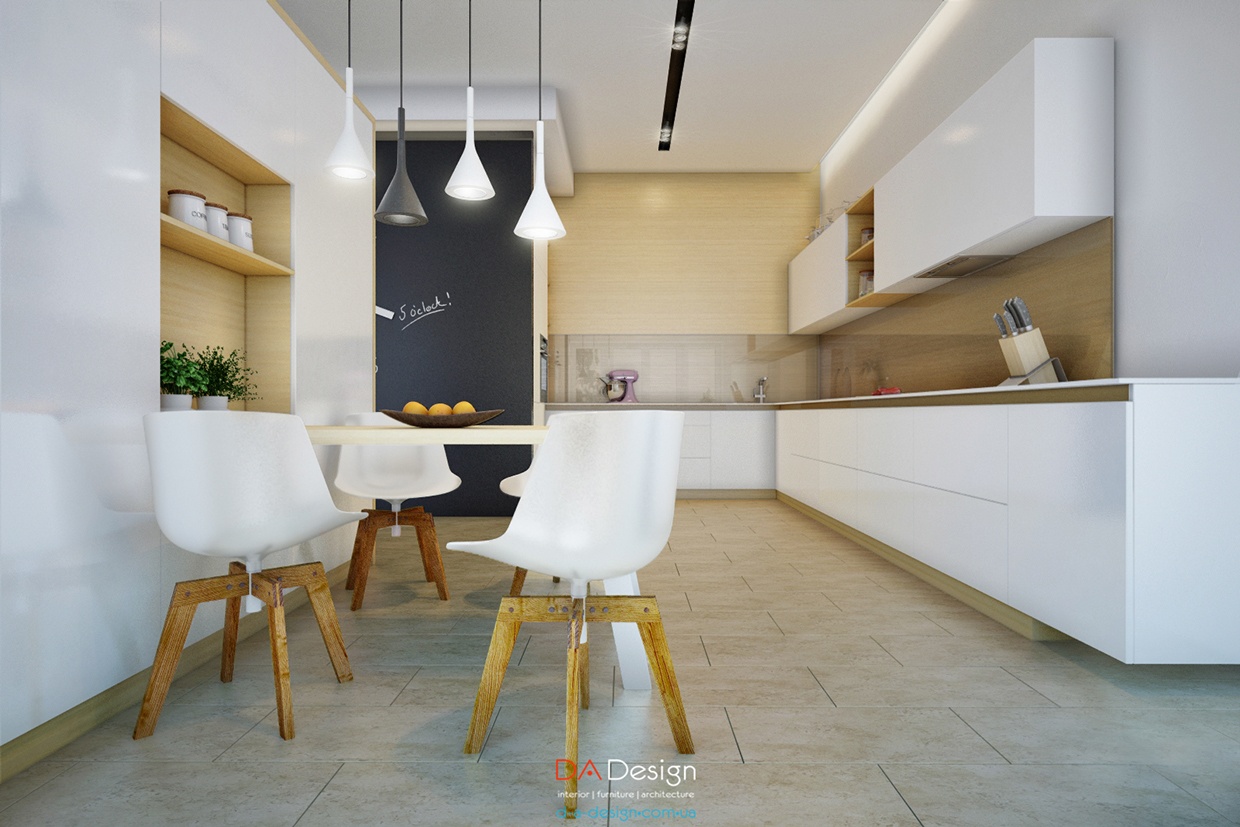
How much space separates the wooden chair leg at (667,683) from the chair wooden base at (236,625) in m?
0.88

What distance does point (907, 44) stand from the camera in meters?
4.45

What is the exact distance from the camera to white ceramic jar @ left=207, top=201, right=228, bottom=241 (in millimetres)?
2477

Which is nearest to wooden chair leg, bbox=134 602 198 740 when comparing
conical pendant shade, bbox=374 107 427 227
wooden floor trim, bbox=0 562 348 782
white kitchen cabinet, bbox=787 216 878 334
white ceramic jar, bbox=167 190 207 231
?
wooden floor trim, bbox=0 562 348 782

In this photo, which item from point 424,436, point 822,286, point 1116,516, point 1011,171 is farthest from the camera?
point 822,286

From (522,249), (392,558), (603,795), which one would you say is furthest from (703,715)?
(522,249)

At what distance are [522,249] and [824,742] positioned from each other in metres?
4.30

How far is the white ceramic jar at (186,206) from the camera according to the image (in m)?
2.32

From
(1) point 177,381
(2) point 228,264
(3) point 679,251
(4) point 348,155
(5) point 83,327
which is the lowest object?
(1) point 177,381

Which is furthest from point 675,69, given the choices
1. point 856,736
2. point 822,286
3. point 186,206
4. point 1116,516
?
point 856,736

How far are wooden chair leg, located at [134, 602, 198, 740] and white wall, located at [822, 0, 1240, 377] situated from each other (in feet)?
9.87

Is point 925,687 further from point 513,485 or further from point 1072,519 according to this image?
point 513,485

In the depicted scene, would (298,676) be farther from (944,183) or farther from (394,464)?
(944,183)

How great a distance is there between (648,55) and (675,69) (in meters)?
0.28

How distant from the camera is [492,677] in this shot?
65.7 inches
